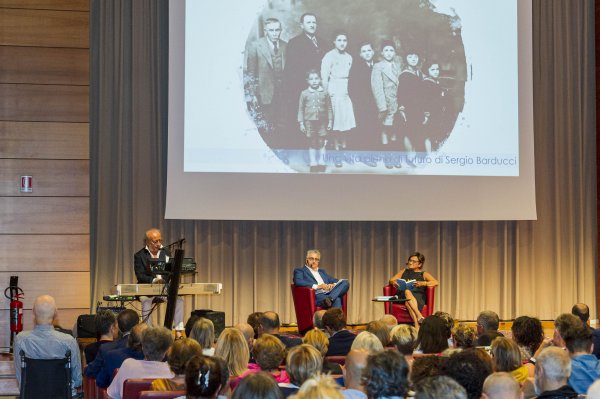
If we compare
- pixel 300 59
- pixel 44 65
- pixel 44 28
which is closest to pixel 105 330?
pixel 44 65

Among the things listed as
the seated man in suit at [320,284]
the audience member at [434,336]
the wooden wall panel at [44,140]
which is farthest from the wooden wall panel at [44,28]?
the audience member at [434,336]

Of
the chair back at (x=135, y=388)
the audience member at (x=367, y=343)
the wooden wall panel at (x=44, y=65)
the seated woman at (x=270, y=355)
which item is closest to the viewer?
the chair back at (x=135, y=388)

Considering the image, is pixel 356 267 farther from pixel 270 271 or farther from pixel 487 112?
pixel 487 112

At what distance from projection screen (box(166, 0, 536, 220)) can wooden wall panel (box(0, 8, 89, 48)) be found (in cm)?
101

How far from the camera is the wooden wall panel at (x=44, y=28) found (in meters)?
9.80

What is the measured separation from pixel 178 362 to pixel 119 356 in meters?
1.20

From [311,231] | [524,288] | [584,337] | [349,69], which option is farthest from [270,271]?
[584,337]

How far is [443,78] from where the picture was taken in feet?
35.3

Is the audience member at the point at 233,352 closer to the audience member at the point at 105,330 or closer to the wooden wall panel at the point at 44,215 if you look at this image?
the audience member at the point at 105,330

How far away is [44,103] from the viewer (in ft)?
32.3

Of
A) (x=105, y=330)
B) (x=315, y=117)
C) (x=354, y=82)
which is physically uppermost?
(x=354, y=82)

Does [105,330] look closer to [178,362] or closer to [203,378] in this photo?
[178,362]

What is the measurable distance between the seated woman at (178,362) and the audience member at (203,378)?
664 millimetres

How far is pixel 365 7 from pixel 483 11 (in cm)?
146
